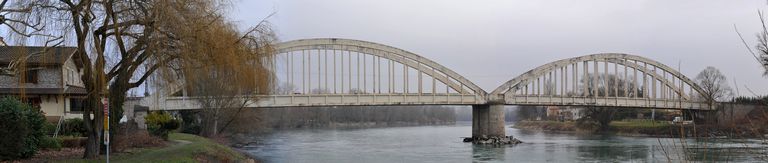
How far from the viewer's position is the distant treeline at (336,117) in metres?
65.0

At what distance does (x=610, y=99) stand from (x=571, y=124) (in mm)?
20899

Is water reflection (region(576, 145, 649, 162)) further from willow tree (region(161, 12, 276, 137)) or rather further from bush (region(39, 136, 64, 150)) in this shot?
bush (region(39, 136, 64, 150))

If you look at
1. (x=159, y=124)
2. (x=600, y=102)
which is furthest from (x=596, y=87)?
(x=159, y=124)

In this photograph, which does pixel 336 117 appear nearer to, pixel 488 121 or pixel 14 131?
pixel 488 121

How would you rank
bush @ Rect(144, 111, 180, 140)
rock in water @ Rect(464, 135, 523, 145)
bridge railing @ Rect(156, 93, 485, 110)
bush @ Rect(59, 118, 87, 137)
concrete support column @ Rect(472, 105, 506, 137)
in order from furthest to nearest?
1. concrete support column @ Rect(472, 105, 506, 137)
2. rock in water @ Rect(464, 135, 523, 145)
3. bridge railing @ Rect(156, 93, 485, 110)
4. bush @ Rect(144, 111, 180, 140)
5. bush @ Rect(59, 118, 87, 137)


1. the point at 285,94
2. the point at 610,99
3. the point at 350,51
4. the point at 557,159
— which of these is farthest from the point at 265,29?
the point at 610,99

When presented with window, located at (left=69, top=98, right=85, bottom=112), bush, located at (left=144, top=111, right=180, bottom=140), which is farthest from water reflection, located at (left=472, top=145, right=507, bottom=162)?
window, located at (left=69, top=98, right=85, bottom=112)

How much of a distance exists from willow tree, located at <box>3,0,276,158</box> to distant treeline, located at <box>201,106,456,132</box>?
131ft

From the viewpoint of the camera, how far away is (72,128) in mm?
29250

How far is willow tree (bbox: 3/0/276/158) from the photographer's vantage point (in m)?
16.6

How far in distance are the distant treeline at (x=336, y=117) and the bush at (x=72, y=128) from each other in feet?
94.0

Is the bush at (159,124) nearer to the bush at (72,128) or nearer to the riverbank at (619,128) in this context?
the bush at (72,128)

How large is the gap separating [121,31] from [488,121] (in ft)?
176

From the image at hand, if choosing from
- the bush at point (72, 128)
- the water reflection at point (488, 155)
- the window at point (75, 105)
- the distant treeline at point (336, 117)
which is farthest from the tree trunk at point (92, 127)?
the distant treeline at point (336, 117)
